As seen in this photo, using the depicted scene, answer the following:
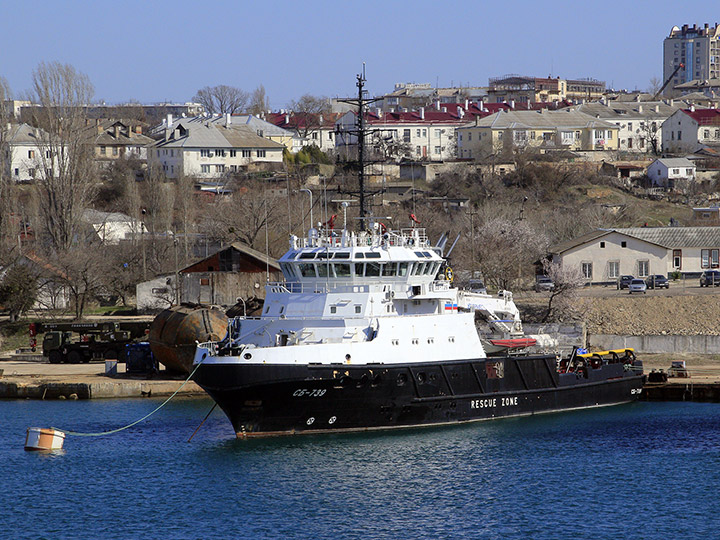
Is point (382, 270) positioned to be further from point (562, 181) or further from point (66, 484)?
point (562, 181)

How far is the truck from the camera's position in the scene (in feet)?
161

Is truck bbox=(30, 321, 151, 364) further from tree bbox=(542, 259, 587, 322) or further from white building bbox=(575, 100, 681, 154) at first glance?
white building bbox=(575, 100, 681, 154)

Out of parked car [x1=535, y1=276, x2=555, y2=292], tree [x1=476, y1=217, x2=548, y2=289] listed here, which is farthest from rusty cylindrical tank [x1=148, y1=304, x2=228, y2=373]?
parked car [x1=535, y1=276, x2=555, y2=292]

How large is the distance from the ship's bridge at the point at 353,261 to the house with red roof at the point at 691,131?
86.3 m

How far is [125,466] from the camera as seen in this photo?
30625 millimetres

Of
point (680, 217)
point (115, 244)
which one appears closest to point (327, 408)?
point (115, 244)

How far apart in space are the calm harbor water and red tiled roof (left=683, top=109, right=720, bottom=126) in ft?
286

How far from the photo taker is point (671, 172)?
321ft

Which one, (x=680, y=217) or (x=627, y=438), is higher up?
(x=680, y=217)

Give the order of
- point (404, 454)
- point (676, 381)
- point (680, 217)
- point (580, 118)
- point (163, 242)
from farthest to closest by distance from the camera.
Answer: point (580, 118) → point (680, 217) → point (163, 242) → point (676, 381) → point (404, 454)

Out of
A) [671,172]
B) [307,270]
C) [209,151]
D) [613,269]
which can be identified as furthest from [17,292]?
[671,172]

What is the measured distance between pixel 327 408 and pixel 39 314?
32.2m

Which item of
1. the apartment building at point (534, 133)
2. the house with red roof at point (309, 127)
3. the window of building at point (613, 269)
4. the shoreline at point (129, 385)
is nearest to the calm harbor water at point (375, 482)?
the shoreline at point (129, 385)

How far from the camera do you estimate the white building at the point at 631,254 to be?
206ft
